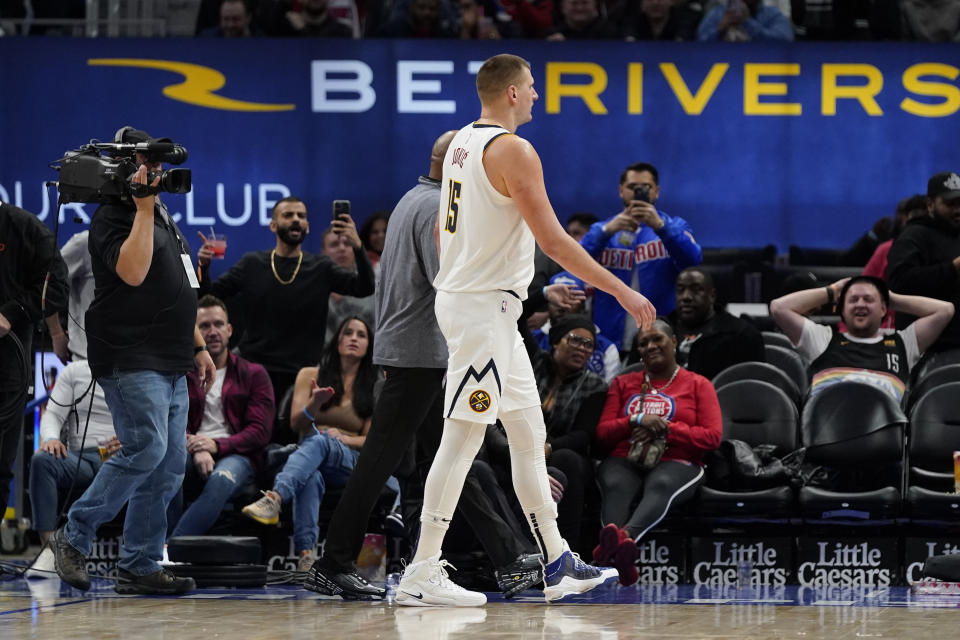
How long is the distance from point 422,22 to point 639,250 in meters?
3.38

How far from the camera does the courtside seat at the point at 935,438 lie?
690 centimetres

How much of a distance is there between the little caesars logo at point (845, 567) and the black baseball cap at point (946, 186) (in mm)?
2250

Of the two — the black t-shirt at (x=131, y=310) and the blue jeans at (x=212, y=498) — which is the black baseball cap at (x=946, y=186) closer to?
the blue jeans at (x=212, y=498)

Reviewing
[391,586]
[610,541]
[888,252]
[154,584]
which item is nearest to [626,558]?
[610,541]

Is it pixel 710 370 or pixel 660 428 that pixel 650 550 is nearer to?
pixel 660 428

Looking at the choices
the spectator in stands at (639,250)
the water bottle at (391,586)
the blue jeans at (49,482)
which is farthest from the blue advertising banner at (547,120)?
the water bottle at (391,586)

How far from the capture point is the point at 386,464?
5082 mm

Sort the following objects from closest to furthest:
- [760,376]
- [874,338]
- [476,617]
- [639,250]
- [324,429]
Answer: [476,617] → [324,429] → [760,376] → [874,338] → [639,250]

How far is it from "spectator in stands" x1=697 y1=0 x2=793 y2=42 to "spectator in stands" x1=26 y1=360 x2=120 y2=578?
18.3 feet

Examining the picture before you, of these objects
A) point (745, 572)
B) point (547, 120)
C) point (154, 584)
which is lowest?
point (745, 572)

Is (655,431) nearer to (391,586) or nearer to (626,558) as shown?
(626,558)

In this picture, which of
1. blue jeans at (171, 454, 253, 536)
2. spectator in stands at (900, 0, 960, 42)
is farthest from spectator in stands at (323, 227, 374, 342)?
spectator in stands at (900, 0, 960, 42)

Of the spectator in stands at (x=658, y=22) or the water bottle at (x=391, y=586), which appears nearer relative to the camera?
the water bottle at (x=391, y=586)

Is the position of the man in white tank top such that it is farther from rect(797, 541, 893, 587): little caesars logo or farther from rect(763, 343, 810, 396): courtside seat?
rect(763, 343, 810, 396): courtside seat
